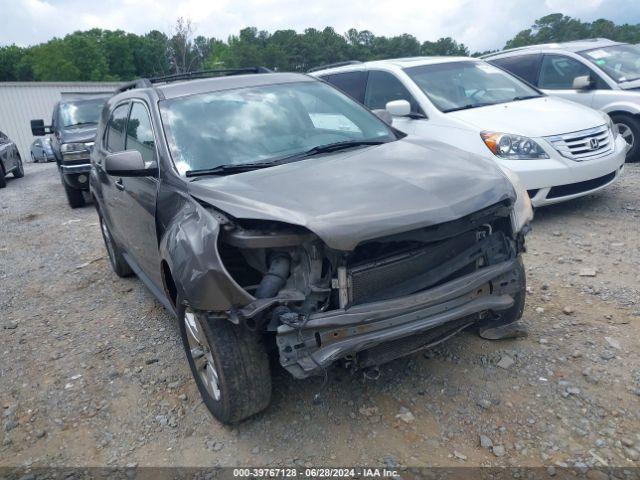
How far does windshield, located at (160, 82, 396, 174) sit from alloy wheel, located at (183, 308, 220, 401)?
0.91 m

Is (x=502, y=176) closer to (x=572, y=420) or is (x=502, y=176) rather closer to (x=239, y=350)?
(x=572, y=420)

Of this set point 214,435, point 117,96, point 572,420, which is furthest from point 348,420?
point 117,96

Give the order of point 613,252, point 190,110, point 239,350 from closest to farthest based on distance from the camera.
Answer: point 239,350, point 190,110, point 613,252

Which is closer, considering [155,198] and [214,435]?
[214,435]

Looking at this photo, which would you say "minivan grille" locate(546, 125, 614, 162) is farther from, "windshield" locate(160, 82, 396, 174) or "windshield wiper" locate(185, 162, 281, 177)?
"windshield wiper" locate(185, 162, 281, 177)

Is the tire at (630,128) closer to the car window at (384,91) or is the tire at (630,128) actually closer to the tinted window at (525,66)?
the tinted window at (525,66)

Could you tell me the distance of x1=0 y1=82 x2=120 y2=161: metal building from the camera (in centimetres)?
2453

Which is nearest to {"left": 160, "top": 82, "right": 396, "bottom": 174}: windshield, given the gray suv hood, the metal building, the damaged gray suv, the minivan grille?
the damaged gray suv

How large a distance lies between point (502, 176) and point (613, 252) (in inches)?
91.7

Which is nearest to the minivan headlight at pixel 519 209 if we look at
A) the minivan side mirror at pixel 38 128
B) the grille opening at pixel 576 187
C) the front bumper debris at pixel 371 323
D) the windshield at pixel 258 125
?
the front bumper debris at pixel 371 323

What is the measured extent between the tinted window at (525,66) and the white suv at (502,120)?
183cm

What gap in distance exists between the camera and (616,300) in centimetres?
382

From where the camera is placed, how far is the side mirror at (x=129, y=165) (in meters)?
3.28

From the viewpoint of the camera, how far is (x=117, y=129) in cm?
461
